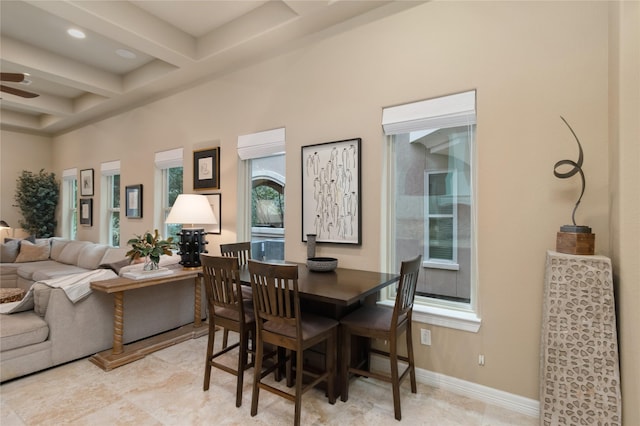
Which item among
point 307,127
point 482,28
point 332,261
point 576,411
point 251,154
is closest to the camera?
point 576,411

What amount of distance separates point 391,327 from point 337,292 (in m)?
0.43

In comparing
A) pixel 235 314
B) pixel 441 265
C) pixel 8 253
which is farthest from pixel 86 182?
pixel 441 265

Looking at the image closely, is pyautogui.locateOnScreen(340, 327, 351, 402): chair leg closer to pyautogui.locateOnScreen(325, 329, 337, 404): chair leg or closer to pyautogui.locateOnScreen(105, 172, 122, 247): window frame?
pyautogui.locateOnScreen(325, 329, 337, 404): chair leg

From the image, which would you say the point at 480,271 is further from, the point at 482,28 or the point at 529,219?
the point at 482,28

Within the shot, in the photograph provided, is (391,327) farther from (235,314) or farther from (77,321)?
(77,321)

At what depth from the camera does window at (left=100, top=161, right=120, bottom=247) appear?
5.94 meters

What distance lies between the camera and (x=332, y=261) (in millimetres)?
2834

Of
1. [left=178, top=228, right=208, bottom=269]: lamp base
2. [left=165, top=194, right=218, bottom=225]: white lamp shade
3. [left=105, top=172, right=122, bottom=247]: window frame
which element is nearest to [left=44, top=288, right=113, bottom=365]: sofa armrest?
[left=178, top=228, right=208, bottom=269]: lamp base

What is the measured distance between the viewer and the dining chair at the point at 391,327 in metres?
2.12

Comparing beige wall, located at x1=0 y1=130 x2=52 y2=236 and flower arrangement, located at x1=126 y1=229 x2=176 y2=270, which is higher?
beige wall, located at x1=0 y1=130 x2=52 y2=236

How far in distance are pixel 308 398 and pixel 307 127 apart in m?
2.39

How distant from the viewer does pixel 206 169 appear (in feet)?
14.0

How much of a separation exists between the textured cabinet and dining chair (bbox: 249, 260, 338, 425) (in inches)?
52.1

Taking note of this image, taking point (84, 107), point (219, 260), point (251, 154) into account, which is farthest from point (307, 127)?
point (84, 107)
